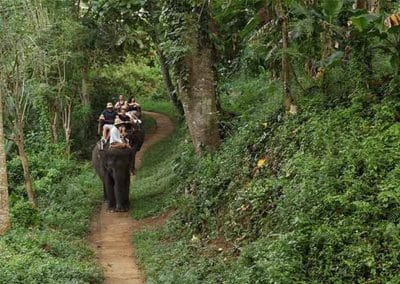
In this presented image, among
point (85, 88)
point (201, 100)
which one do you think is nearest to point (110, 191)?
point (201, 100)

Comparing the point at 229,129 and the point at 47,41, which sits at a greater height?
the point at 47,41

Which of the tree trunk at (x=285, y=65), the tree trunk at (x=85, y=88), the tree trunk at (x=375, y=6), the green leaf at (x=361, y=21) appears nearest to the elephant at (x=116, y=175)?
the tree trunk at (x=285, y=65)

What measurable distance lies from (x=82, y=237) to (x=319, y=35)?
17.2 ft

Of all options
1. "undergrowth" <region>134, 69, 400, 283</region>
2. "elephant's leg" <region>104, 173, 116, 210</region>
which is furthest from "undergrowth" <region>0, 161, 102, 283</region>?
"undergrowth" <region>134, 69, 400, 283</region>

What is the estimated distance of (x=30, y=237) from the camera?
9.37 metres

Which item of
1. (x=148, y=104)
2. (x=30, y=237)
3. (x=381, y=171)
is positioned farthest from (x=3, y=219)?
(x=148, y=104)

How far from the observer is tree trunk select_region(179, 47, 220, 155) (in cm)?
1188

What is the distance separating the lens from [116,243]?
10703 millimetres

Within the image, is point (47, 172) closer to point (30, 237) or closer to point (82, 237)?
point (82, 237)

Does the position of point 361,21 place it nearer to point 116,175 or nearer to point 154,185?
point 116,175

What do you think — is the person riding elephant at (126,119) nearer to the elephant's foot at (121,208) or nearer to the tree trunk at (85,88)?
the elephant's foot at (121,208)

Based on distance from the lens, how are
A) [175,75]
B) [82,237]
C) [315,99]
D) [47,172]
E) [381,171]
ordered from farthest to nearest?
[47,172] → [175,75] → [82,237] → [315,99] → [381,171]

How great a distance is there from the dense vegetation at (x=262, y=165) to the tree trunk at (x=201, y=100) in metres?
0.02

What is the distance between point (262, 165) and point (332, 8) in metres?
2.37
